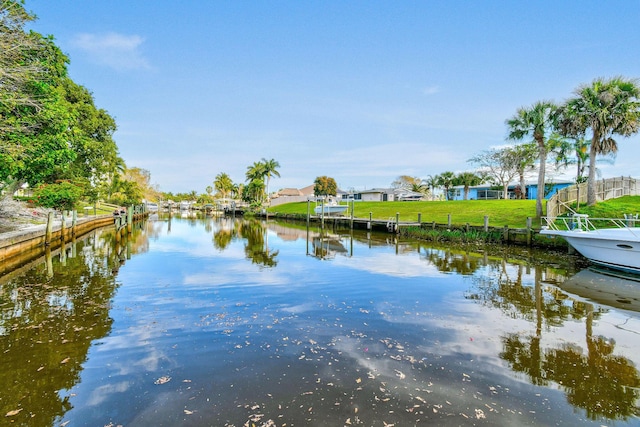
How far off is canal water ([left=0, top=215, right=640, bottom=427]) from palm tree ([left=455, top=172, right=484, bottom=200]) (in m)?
46.8

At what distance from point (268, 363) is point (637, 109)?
27.3 meters

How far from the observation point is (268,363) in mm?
6379

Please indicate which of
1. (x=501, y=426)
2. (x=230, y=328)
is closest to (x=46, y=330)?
(x=230, y=328)

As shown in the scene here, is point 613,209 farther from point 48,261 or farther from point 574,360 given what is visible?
point 48,261

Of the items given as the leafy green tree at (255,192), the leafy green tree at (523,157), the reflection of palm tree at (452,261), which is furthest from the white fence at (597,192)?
the leafy green tree at (255,192)

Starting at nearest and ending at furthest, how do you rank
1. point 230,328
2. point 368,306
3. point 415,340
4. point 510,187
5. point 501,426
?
point 501,426 < point 415,340 < point 230,328 < point 368,306 < point 510,187

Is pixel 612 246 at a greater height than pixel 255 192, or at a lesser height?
lesser

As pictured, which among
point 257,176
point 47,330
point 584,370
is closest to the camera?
point 584,370

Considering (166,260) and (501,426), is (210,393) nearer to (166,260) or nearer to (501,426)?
(501,426)

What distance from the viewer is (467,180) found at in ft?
190

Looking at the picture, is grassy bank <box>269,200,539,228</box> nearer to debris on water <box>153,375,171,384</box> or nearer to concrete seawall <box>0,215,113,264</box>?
debris on water <box>153,375,171,384</box>

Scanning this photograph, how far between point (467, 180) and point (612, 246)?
44911mm

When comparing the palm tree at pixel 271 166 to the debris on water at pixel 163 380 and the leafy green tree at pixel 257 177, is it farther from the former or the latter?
the debris on water at pixel 163 380

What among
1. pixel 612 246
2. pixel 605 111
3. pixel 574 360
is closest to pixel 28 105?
pixel 574 360
